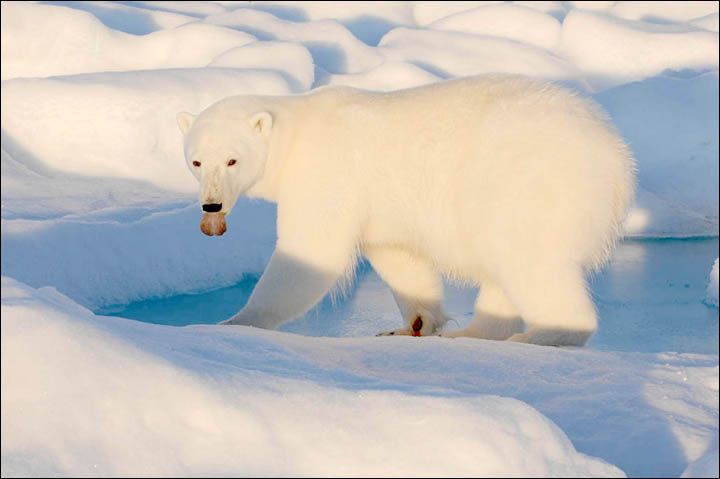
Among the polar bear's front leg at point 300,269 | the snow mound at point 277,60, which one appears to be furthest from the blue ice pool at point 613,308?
the snow mound at point 277,60

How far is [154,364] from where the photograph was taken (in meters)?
1.73

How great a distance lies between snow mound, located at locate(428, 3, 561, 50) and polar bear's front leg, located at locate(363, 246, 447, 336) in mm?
9815

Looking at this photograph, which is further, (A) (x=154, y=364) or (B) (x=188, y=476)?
(A) (x=154, y=364)

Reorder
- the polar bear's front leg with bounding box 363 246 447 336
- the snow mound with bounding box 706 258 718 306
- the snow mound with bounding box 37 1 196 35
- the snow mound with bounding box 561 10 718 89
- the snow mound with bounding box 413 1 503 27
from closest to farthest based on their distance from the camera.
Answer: the polar bear's front leg with bounding box 363 246 447 336
the snow mound with bounding box 706 258 718 306
the snow mound with bounding box 561 10 718 89
the snow mound with bounding box 37 1 196 35
the snow mound with bounding box 413 1 503 27

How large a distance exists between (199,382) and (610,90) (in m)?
9.77

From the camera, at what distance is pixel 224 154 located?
3.88 m

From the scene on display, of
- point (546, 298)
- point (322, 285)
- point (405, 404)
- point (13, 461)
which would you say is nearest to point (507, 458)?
point (405, 404)

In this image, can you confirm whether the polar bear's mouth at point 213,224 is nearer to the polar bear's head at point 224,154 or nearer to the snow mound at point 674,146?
the polar bear's head at point 224,154

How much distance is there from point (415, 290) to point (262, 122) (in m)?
1.19

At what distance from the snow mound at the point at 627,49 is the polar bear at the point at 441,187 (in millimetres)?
8897

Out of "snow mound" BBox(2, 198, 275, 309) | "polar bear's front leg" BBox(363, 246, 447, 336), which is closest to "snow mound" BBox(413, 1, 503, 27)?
"snow mound" BBox(2, 198, 275, 309)

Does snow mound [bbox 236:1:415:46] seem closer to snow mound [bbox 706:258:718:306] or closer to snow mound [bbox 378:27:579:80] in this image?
snow mound [bbox 378:27:579:80]

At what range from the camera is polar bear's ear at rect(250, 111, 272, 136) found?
3.93m

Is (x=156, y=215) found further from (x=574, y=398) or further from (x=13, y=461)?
(x=13, y=461)
